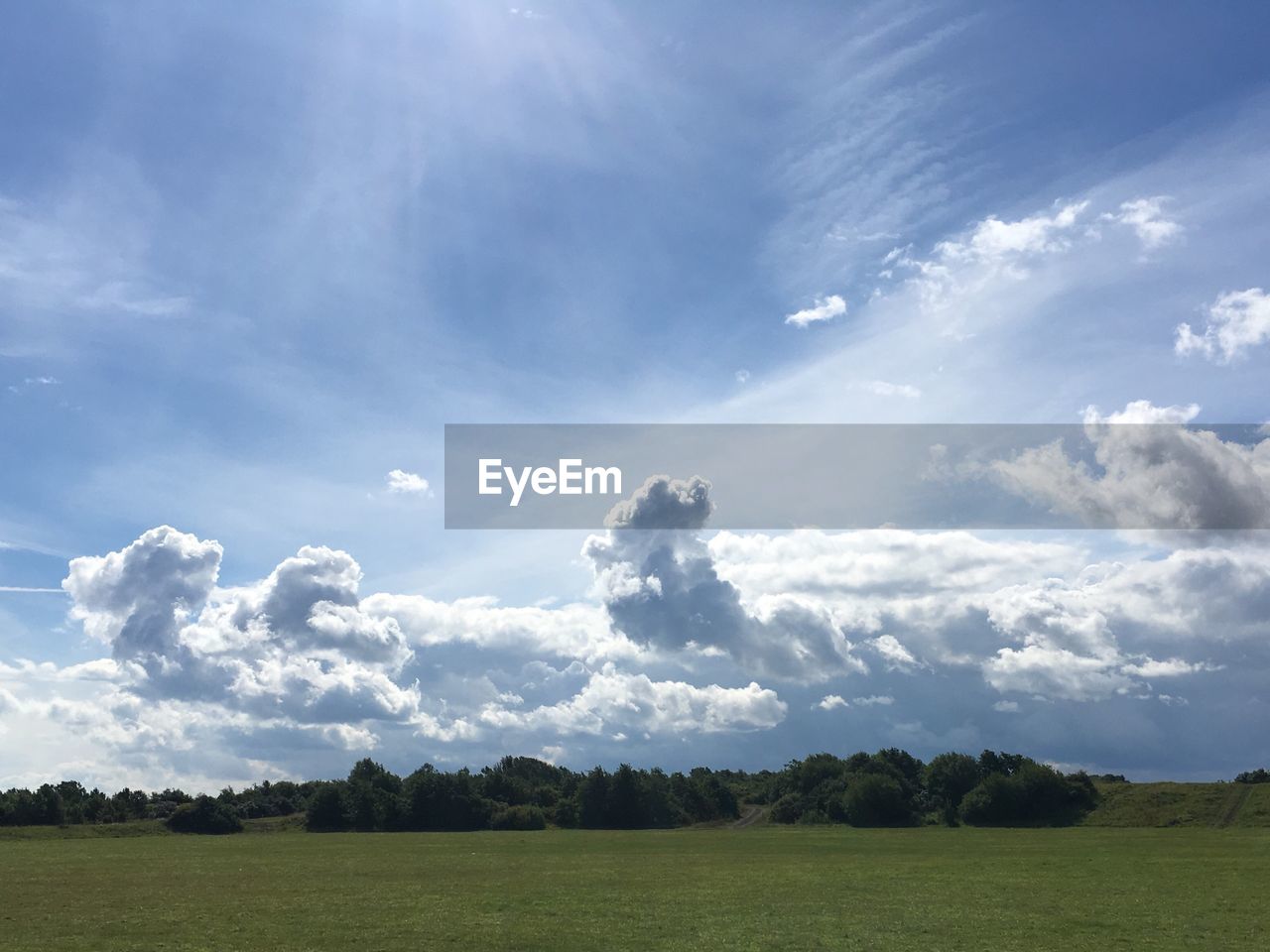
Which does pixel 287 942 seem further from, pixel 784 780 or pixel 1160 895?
pixel 784 780

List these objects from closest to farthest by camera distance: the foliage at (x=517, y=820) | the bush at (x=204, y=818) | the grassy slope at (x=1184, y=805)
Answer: the grassy slope at (x=1184, y=805) < the bush at (x=204, y=818) < the foliage at (x=517, y=820)

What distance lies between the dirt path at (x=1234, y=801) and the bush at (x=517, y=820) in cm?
8603

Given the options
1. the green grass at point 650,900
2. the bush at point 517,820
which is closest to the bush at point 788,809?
the bush at point 517,820

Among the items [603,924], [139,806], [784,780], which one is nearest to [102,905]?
[603,924]

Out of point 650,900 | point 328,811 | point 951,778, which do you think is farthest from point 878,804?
point 650,900

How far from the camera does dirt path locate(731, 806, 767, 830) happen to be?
157 meters

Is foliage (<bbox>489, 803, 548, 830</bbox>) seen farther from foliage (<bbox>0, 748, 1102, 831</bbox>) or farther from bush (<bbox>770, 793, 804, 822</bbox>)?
bush (<bbox>770, 793, 804, 822</bbox>)

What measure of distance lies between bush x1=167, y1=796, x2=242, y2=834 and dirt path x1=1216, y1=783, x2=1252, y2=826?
398 feet

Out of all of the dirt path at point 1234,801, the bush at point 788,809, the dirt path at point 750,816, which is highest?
the dirt path at point 1234,801

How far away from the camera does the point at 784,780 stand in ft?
588

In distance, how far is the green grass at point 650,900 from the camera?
31.1 metres

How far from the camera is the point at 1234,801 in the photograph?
373 feet

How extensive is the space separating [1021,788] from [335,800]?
306 ft

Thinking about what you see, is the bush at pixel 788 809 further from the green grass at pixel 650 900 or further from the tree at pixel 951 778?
the green grass at pixel 650 900
